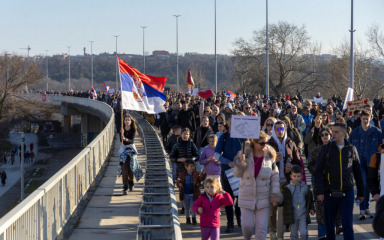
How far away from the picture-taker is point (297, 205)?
360 inches

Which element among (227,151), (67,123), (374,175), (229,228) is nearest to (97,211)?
(229,228)

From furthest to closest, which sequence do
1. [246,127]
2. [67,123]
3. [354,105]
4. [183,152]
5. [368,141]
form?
1. [67,123]
2. [354,105]
3. [183,152]
4. [368,141]
5. [246,127]

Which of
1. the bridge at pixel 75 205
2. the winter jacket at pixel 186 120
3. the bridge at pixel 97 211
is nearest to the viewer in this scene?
the bridge at pixel 75 205

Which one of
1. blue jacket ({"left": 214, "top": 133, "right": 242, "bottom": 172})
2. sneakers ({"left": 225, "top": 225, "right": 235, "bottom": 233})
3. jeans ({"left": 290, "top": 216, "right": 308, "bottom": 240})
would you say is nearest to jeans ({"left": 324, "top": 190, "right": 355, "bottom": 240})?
jeans ({"left": 290, "top": 216, "right": 308, "bottom": 240})

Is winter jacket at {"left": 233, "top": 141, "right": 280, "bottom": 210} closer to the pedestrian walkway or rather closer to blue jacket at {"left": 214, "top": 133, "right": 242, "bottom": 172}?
blue jacket at {"left": 214, "top": 133, "right": 242, "bottom": 172}

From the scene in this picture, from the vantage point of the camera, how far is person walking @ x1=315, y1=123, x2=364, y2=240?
839cm

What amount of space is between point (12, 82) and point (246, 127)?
8099cm

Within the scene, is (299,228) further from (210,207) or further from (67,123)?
(67,123)

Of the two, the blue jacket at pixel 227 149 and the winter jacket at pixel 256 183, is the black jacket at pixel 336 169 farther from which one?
the blue jacket at pixel 227 149

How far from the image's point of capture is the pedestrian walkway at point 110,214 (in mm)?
10250

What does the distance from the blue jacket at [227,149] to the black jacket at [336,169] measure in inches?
87.4

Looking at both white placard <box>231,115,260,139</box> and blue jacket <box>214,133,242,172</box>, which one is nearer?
white placard <box>231,115,260,139</box>

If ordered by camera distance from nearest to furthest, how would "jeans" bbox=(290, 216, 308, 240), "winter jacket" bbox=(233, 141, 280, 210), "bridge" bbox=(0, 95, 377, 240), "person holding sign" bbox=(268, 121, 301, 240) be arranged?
"bridge" bbox=(0, 95, 377, 240), "winter jacket" bbox=(233, 141, 280, 210), "jeans" bbox=(290, 216, 308, 240), "person holding sign" bbox=(268, 121, 301, 240)

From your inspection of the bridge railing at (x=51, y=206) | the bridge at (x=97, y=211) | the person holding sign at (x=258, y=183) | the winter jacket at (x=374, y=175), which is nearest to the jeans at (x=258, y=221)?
the person holding sign at (x=258, y=183)
